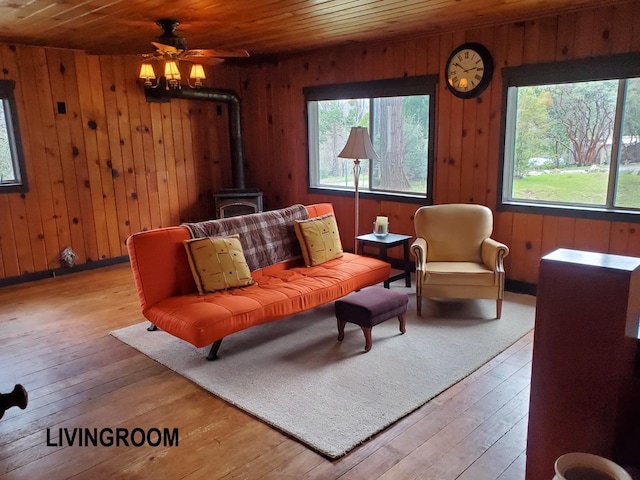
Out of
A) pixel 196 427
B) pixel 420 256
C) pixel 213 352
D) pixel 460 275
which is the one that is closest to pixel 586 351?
pixel 196 427

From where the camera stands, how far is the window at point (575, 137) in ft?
12.6

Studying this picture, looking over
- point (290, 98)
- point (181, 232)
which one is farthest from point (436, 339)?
point (290, 98)

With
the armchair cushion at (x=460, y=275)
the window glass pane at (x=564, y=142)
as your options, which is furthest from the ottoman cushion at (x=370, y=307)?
the window glass pane at (x=564, y=142)

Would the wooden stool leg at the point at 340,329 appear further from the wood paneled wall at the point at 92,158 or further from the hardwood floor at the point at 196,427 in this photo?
the wood paneled wall at the point at 92,158

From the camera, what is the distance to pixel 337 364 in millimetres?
3094

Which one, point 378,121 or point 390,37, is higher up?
point 390,37

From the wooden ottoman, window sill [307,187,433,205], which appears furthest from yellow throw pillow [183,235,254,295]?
window sill [307,187,433,205]

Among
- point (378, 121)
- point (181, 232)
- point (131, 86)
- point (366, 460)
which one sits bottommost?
point (366, 460)

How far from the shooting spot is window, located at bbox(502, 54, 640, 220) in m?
3.83

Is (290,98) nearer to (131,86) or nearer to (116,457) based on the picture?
(131,86)

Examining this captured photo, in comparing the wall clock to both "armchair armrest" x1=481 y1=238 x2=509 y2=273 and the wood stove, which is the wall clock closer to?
"armchair armrest" x1=481 y1=238 x2=509 y2=273

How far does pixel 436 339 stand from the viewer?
347 centimetres

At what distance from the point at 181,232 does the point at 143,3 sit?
156 centimetres

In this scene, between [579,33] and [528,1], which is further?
[579,33]
